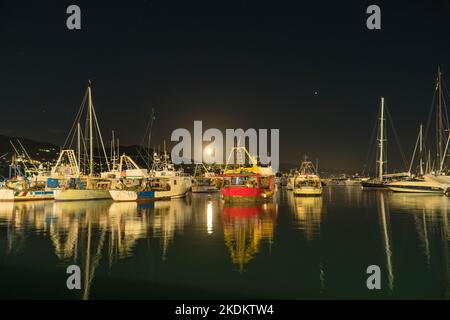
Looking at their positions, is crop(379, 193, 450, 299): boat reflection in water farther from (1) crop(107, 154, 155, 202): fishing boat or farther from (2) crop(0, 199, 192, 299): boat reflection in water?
(1) crop(107, 154, 155, 202): fishing boat

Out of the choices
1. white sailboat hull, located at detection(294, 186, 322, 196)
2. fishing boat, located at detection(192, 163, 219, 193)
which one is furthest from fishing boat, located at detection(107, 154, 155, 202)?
fishing boat, located at detection(192, 163, 219, 193)

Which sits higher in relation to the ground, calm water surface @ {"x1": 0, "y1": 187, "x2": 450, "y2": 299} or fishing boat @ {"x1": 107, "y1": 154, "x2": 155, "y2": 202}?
fishing boat @ {"x1": 107, "y1": 154, "x2": 155, "y2": 202}

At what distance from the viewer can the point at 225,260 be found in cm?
1809

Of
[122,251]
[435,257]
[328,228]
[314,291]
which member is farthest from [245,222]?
[314,291]

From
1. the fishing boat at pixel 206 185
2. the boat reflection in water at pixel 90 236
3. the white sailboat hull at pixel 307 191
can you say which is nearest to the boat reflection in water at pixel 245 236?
the boat reflection in water at pixel 90 236

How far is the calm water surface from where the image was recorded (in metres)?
13.8

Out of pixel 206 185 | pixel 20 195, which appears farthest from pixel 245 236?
pixel 206 185

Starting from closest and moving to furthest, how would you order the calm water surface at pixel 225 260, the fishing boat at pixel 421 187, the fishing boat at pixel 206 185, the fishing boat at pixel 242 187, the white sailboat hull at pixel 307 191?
1. the calm water surface at pixel 225 260
2. the fishing boat at pixel 242 187
3. the white sailboat hull at pixel 307 191
4. the fishing boat at pixel 421 187
5. the fishing boat at pixel 206 185

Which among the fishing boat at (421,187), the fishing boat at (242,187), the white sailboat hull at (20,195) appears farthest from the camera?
the fishing boat at (421,187)

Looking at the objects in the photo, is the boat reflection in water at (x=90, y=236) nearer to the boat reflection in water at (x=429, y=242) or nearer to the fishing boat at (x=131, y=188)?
A: the boat reflection in water at (x=429, y=242)

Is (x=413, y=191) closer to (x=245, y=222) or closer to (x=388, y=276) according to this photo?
(x=245, y=222)

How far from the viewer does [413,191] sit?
8456 centimetres

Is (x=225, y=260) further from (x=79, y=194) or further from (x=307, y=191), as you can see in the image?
(x=307, y=191)

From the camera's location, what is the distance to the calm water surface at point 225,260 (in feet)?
45.3
